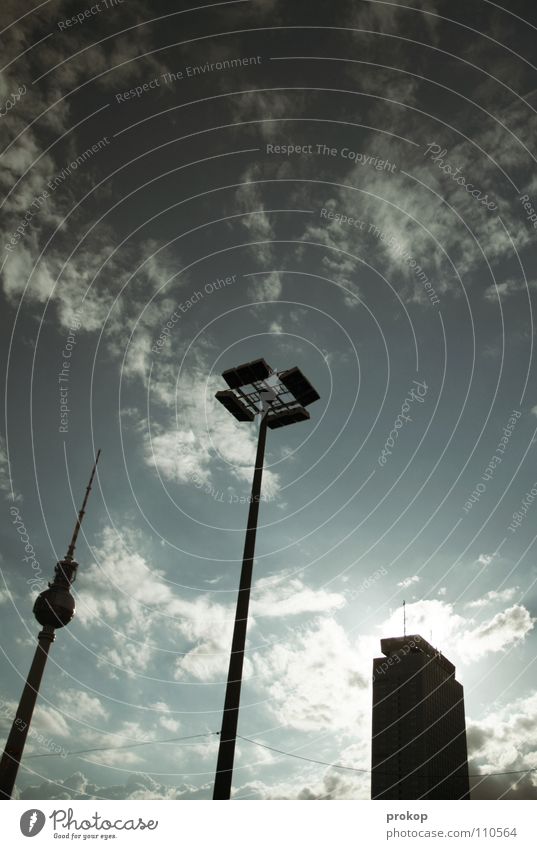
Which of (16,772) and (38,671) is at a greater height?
(38,671)

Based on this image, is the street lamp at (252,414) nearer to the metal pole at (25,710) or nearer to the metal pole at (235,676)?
the metal pole at (235,676)

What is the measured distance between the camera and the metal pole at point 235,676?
10883mm

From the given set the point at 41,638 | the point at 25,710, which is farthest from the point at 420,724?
the point at 41,638

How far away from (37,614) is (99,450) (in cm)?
4803

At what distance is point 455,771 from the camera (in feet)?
637

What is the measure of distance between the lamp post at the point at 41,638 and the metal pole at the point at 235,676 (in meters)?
77.6

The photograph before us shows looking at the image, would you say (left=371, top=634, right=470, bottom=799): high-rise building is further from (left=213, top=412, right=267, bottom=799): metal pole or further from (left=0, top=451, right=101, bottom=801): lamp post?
(left=213, top=412, right=267, bottom=799): metal pole

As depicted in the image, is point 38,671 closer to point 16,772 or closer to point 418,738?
point 16,772

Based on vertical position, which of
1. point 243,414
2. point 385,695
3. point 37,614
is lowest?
point 243,414

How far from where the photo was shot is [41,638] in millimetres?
93812

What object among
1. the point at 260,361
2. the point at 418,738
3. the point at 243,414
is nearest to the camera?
the point at 260,361

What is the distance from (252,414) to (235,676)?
8.96m

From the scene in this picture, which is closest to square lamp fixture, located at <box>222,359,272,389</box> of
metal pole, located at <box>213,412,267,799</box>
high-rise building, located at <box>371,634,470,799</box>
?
metal pole, located at <box>213,412,267,799</box>
